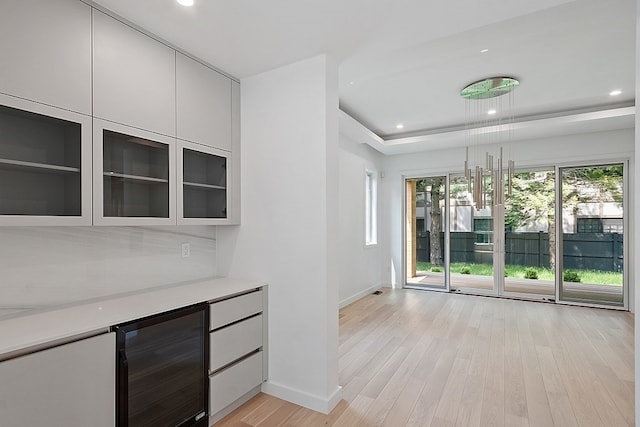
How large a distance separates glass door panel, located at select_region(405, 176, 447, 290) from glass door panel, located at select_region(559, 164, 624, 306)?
1929mm

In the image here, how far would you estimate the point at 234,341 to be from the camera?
235 cm

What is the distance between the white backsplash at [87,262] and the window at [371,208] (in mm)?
3960

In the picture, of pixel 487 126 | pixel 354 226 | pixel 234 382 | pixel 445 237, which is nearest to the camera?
pixel 234 382

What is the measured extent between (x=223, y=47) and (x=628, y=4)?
2954mm

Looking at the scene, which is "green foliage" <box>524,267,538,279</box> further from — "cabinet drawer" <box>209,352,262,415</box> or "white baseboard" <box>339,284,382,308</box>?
"cabinet drawer" <box>209,352,262,415</box>

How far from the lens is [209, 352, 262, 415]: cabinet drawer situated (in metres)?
2.20

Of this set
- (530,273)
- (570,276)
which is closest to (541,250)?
(530,273)

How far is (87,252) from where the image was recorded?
214 cm

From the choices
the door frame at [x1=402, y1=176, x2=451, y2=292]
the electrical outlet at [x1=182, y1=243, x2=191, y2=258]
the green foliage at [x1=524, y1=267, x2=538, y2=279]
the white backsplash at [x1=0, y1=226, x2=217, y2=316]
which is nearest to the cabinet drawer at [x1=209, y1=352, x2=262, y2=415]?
the white backsplash at [x1=0, y1=226, x2=217, y2=316]

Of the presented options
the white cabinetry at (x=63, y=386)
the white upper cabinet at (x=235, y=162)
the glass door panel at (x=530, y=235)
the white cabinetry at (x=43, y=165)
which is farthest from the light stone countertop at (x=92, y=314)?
the glass door panel at (x=530, y=235)

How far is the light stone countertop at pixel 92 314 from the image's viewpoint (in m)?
1.42

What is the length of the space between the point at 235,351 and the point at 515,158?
18.4 feet

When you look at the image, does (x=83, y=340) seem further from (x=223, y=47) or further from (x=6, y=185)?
(x=223, y=47)

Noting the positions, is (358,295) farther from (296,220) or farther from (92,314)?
→ (92,314)
